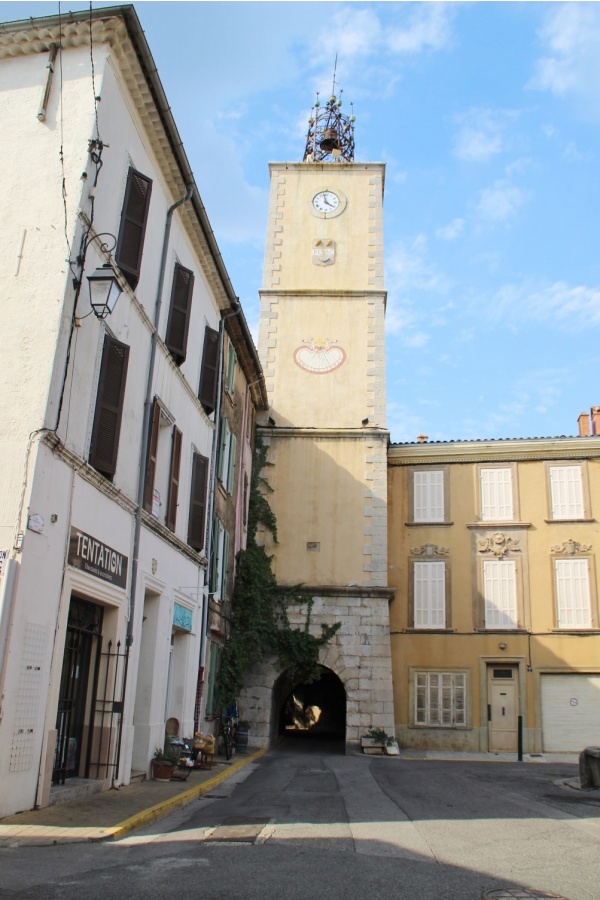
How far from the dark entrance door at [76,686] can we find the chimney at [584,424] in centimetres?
1849

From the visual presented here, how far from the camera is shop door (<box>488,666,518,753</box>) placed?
862 inches

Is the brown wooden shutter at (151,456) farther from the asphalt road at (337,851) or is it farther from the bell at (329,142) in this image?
the bell at (329,142)

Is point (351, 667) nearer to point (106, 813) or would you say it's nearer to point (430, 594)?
point (430, 594)

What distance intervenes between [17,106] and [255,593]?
13.3 metres

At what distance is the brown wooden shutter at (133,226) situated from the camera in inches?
455

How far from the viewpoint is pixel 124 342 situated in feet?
38.0

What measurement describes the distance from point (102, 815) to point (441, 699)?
49.8ft

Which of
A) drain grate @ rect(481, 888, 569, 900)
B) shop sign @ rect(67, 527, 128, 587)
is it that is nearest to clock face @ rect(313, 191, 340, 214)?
shop sign @ rect(67, 527, 128, 587)

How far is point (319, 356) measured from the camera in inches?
982

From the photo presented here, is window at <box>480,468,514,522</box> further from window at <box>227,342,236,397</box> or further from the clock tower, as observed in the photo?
window at <box>227,342,236,397</box>

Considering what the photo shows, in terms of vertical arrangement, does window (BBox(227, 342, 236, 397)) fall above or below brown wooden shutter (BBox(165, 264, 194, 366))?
above

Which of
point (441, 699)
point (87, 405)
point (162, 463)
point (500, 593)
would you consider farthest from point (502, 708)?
point (87, 405)

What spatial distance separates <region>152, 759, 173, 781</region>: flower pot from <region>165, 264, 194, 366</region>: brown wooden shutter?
638cm

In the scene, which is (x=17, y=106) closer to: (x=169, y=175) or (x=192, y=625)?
(x=169, y=175)
